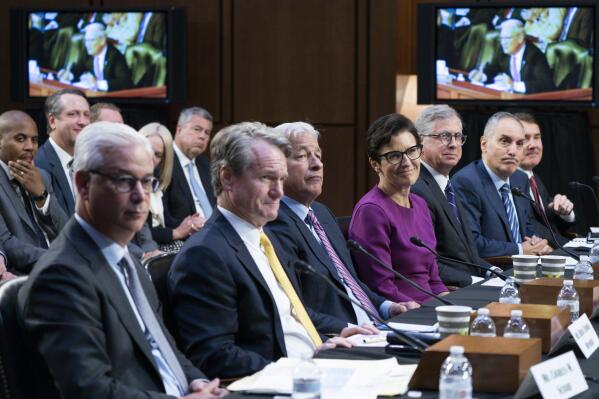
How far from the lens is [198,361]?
2637mm

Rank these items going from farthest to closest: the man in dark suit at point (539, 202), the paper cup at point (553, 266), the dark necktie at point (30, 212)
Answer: the man in dark suit at point (539, 202), the dark necktie at point (30, 212), the paper cup at point (553, 266)

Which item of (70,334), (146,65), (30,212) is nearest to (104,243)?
(70,334)

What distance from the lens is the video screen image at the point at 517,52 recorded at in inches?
306

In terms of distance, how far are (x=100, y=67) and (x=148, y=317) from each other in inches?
247

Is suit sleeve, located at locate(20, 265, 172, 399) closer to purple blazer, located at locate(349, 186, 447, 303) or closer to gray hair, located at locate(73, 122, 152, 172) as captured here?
gray hair, located at locate(73, 122, 152, 172)

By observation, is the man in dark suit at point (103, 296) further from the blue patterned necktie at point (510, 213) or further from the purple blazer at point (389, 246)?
the blue patterned necktie at point (510, 213)

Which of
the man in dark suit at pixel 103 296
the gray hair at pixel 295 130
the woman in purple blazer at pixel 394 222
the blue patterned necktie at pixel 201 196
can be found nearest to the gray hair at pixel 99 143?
the man in dark suit at pixel 103 296

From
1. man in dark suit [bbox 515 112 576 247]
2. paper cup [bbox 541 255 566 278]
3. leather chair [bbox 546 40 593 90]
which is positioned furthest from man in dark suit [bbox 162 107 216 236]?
paper cup [bbox 541 255 566 278]

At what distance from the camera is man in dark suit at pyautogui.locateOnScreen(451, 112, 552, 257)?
566 cm

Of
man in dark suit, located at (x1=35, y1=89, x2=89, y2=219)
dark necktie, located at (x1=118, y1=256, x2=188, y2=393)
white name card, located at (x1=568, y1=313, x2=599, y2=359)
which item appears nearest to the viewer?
dark necktie, located at (x1=118, y1=256, x2=188, y2=393)

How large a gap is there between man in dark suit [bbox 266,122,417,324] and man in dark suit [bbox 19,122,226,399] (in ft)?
3.53

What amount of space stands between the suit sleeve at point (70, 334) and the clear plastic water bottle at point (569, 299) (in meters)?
1.35

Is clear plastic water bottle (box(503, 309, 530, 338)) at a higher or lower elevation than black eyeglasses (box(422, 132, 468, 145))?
lower

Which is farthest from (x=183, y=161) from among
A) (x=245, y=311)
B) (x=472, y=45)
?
(x=245, y=311)
